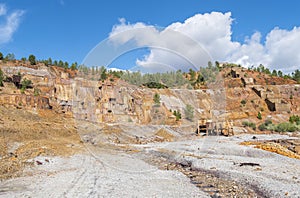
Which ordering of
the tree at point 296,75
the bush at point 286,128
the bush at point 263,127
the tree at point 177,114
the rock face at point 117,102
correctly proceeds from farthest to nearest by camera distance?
the tree at point 296,75 → the bush at point 263,127 → the tree at point 177,114 → the bush at point 286,128 → the rock face at point 117,102

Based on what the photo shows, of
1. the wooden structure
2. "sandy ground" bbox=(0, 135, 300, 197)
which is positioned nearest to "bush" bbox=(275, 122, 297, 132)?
the wooden structure

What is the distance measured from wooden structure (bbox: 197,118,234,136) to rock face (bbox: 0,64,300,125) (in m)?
1.66

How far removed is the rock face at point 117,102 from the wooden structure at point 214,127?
1661 millimetres

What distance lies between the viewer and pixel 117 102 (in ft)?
174

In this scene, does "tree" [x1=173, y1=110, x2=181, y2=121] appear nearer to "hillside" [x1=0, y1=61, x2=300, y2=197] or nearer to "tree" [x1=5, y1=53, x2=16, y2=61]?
"hillside" [x1=0, y1=61, x2=300, y2=197]

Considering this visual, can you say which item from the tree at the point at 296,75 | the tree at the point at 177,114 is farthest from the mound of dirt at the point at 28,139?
the tree at the point at 296,75

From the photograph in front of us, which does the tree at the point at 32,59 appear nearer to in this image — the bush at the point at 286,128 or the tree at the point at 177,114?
the tree at the point at 177,114

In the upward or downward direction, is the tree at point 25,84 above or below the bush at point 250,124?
above

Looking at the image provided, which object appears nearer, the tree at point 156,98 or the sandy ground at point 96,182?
the sandy ground at point 96,182

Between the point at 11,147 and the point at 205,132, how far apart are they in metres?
27.1

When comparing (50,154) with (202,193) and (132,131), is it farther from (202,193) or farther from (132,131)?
(132,131)

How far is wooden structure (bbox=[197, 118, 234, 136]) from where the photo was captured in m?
39.3

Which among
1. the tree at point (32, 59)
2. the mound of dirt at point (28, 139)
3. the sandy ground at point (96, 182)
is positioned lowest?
the sandy ground at point (96, 182)

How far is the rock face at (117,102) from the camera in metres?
41.9
